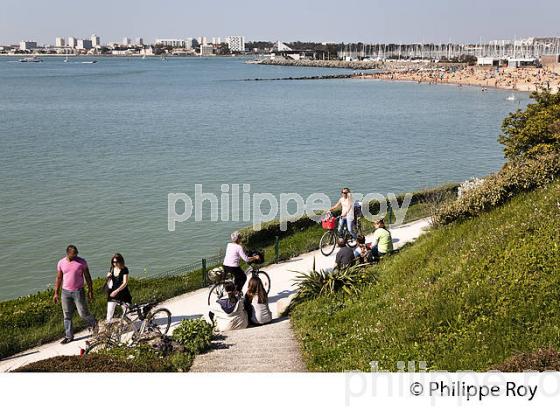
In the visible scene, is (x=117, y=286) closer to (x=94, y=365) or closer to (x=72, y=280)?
(x=72, y=280)

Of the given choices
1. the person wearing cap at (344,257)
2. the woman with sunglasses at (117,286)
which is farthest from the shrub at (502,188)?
the woman with sunglasses at (117,286)

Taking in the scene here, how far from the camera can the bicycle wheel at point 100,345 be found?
28.9ft

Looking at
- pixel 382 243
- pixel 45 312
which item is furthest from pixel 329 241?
pixel 45 312

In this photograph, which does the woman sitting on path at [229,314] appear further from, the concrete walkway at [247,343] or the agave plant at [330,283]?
the agave plant at [330,283]

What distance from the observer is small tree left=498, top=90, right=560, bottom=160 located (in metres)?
18.1

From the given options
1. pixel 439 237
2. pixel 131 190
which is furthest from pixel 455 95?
pixel 439 237

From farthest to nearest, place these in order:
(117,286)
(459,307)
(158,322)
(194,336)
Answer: (158,322)
(117,286)
(194,336)
(459,307)

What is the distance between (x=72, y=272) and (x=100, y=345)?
1306 millimetres

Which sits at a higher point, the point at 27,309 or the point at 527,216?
the point at 527,216

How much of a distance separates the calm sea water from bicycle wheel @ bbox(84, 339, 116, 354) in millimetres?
10103

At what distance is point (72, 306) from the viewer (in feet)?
33.4
